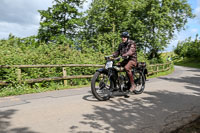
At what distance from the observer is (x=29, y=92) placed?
255 inches

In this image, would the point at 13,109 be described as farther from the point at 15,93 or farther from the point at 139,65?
the point at 139,65

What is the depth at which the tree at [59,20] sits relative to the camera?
2448 cm

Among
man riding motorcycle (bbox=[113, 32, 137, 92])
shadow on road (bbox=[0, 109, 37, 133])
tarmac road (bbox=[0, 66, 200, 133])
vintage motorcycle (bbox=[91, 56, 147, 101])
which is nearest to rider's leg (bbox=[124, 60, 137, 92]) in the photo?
man riding motorcycle (bbox=[113, 32, 137, 92])

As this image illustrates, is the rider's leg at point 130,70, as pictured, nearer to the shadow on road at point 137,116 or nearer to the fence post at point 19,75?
the shadow on road at point 137,116

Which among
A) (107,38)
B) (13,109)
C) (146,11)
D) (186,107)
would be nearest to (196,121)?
(186,107)

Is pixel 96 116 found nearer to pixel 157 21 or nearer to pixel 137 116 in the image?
pixel 137 116

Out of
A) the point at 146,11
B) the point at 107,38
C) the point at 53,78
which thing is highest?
the point at 146,11

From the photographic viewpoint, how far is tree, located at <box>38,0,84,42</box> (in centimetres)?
2448

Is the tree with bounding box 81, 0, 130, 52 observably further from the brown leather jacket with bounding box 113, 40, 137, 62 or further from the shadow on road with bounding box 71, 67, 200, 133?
the shadow on road with bounding box 71, 67, 200, 133

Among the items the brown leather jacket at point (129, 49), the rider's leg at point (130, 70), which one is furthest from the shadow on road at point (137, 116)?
the brown leather jacket at point (129, 49)

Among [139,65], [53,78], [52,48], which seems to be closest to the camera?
[139,65]

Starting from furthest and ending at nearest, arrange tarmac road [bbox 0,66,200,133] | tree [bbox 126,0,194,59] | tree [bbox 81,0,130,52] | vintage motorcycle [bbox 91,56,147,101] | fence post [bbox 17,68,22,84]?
tree [bbox 81,0,130,52]
tree [bbox 126,0,194,59]
fence post [bbox 17,68,22,84]
vintage motorcycle [bbox 91,56,147,101]
tarmac road [bbox 0,66,200,133]

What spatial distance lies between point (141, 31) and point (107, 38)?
6.11 meters

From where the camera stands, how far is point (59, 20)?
25562 millimetres
